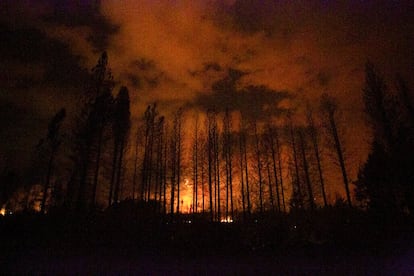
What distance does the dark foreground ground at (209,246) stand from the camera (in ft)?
26.8

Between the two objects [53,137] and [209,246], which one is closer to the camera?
[209,246]

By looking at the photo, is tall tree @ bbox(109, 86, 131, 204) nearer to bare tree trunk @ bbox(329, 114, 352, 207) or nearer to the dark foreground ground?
the dark foreground ground

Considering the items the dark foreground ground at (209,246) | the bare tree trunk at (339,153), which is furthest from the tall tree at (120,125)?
the bare tree trunk at (339,153)

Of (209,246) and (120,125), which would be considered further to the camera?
(120,125)

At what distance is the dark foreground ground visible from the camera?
818 centimetres

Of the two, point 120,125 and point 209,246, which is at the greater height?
point 120,125

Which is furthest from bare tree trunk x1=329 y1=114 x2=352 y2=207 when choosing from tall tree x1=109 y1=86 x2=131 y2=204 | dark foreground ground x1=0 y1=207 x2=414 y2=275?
tall tree x1=109 y1=86 x2=131 y2=204

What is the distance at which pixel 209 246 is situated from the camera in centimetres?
1261

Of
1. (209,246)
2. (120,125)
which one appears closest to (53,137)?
(120,125)

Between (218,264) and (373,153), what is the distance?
21.9 m

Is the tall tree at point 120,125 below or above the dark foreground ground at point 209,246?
above

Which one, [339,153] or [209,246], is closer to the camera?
[209,246]

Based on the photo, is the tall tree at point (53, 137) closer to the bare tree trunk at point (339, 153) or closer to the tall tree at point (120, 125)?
the tall tree at point (120, 125)

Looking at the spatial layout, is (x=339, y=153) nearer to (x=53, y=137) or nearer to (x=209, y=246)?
(x=209, y=246)
